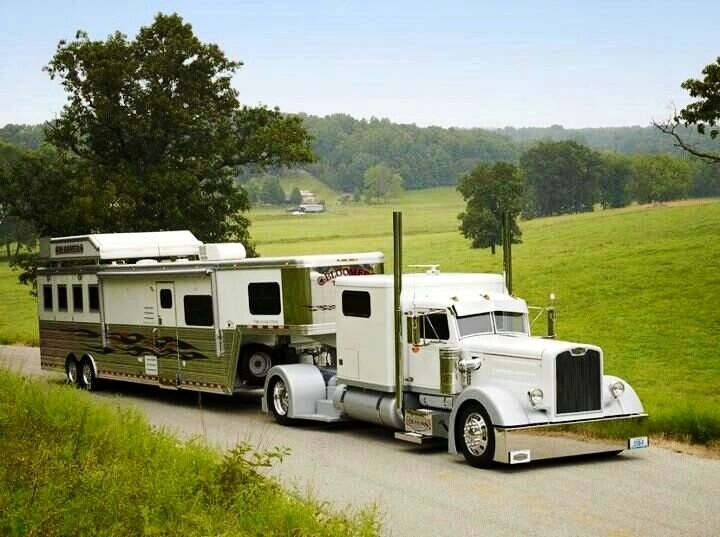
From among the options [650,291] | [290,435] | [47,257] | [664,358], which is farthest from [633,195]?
[290,435]

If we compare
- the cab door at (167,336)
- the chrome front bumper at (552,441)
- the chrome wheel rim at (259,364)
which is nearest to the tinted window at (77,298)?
the cab door at (167,336)

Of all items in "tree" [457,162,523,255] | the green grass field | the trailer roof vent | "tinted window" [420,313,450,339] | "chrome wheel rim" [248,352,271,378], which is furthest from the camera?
"tree" [457,162,523,255]

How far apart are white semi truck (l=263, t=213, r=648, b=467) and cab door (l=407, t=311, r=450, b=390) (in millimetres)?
15

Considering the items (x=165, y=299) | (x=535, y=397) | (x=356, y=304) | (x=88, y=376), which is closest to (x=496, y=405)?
(x=535, y=397)

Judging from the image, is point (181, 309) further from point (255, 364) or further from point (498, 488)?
point (498, 488)

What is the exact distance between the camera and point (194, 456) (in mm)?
12258

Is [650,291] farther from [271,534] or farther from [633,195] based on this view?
[271,534]

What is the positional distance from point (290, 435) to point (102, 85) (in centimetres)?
2877

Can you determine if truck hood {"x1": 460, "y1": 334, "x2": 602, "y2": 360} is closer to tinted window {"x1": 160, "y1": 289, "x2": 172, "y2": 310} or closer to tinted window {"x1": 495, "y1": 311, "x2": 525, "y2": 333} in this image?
tinted window {"x1": 495, "y1": 311, "x2": 525, "y2": 333}

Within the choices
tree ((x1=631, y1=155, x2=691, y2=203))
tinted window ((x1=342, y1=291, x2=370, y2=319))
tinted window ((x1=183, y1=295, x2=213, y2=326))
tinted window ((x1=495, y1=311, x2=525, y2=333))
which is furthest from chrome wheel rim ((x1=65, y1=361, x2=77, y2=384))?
tree ((x1=631, y1=155, x2=691, y2=203))

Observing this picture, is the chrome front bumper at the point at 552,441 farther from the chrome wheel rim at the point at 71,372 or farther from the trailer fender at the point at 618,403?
the chrome wheel rim at the point at 71,372

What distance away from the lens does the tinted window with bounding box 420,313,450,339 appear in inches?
667

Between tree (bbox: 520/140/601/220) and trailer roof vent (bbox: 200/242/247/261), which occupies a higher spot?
tree (bbox: 520/140/601/220)

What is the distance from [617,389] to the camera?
52.4ft
